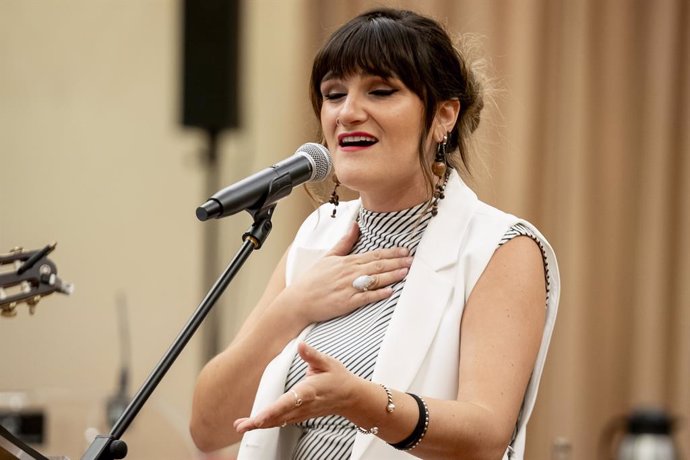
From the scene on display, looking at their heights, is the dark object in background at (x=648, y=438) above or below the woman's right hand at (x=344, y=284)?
below

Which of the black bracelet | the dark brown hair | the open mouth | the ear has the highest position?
the dark brown hair

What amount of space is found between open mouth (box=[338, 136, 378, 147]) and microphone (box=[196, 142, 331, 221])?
92 millimetres

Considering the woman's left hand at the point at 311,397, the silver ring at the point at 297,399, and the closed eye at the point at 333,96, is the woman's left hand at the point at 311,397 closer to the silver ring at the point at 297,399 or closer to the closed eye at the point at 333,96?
the silver ring at the point at 297,399

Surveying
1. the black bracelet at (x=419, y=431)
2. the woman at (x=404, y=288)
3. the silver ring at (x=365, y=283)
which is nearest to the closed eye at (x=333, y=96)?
the woman at (x=404, y=288)

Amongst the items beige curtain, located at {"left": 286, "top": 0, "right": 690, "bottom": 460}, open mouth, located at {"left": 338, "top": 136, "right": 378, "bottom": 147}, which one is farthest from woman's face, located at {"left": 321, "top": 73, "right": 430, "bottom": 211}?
beige curtain, located at {"left": 286, "top": 0, "right": 690, "bottom": 460}

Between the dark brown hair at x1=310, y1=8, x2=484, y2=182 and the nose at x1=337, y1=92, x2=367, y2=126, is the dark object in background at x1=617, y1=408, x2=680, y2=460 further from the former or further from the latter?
the nose at x1=337, y1=92, x2=367, y2=126

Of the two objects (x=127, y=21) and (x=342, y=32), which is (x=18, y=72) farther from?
(x=342, y=32)

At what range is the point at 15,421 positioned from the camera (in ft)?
11.2

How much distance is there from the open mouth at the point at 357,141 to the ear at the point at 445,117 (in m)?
0.12

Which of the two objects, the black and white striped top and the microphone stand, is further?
the black and white striped top

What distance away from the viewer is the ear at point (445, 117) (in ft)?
5.79

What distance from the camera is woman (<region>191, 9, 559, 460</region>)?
1604 mm

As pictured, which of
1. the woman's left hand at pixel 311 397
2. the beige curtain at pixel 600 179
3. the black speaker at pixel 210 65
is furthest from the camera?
the beige curtain at pixel 600 179

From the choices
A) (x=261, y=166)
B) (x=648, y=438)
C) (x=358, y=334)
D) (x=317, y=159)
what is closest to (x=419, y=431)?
(x=358, y=334)
